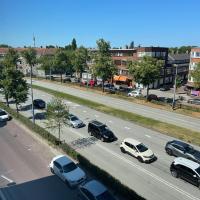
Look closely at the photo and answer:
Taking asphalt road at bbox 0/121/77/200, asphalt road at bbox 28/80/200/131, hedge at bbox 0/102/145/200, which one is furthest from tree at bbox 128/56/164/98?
asphalt road at bbox 0/121/77/200

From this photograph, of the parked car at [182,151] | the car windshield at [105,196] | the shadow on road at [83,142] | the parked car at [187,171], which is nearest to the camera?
the car windshield at [105,196]

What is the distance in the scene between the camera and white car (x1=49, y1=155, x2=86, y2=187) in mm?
22453

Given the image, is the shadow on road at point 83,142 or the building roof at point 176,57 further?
the building roof at point 176,57

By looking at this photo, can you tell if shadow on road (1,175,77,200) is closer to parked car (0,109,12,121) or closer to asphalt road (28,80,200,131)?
parked car (0,109,12,121)

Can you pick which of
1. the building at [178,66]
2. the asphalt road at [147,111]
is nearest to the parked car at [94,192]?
the asphalt road at [147,111]

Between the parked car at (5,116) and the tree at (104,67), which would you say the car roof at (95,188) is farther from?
the tree at (104,67)

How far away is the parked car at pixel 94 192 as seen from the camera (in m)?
19.0

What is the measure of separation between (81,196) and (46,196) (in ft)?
9.91

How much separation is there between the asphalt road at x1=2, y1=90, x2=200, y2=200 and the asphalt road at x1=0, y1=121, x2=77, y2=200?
4.63 metres

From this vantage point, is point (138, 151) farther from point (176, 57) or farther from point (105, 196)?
point (176, 57)

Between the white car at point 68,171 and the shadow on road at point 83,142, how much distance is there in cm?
691

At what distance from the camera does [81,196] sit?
795 inches

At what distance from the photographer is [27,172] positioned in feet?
82.2

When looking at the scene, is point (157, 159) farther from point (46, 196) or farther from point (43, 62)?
point (43, 62)
